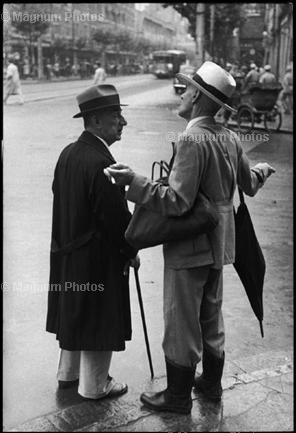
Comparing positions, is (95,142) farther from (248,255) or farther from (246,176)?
(248,255)

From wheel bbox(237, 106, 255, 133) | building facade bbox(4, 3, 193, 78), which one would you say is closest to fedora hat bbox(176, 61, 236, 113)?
wheel bbox(237, 106, 255, 133)

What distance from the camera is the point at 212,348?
3396mm

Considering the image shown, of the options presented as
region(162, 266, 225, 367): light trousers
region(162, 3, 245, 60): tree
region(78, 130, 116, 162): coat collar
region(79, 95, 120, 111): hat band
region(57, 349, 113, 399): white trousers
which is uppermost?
region(162, 3, 245, 60): tree

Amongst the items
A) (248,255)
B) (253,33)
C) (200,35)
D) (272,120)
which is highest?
(253,33)

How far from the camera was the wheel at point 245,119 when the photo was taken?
1717cm

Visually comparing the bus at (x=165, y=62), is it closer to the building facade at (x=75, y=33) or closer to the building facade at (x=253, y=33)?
the building facade at (x=75, y=33)

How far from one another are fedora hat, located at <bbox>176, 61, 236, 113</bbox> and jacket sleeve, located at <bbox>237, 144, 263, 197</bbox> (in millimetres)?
325

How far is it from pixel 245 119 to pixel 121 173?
51.2 feet

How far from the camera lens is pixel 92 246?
129 inches

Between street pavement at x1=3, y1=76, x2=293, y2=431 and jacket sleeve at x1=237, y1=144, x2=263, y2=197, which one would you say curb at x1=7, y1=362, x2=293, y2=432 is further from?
jacket sleeve at x1=237, y1=144, x2=263, y2=197

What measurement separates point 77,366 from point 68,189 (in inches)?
41.3

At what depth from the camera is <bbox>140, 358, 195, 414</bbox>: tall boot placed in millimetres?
3250

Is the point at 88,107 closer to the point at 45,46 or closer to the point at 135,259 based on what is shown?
the point at 135,259

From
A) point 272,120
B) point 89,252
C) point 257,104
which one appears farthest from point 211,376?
point 272,120
